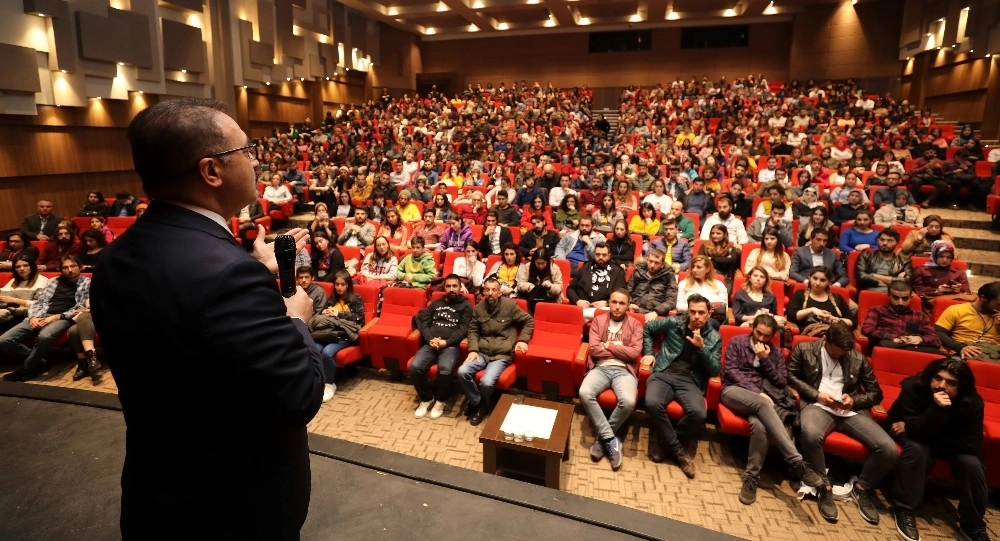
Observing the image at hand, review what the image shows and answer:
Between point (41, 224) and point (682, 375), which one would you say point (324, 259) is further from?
point (41, 224)

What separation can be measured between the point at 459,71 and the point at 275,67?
6482 millimetres

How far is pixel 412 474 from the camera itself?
5.00 ft

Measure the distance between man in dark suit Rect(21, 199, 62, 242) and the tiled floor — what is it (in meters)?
3.16

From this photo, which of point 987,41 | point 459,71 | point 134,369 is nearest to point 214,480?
point 134,369

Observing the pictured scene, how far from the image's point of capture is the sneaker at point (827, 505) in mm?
2141

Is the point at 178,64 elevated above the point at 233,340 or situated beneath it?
elevated above

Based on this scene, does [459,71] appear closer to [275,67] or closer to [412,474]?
[275,67]

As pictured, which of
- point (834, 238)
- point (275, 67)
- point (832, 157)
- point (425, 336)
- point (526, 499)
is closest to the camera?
point (526, 499)

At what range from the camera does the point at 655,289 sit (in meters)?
3.57

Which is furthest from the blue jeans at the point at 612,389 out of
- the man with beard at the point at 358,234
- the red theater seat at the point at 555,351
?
the man with beard at the point at 358,234

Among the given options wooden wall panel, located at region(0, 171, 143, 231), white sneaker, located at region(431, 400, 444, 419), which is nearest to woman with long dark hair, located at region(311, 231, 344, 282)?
white sneaker, located at region(431, 400, 444, 419)

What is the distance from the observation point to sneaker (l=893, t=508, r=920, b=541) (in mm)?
2043

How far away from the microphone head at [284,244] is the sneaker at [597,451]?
6.73 feet

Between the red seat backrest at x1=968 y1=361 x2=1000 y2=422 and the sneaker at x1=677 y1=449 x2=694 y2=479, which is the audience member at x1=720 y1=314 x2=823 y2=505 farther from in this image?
the red seat backrest at x1=968 y1=361 x2=1000 y2=422
